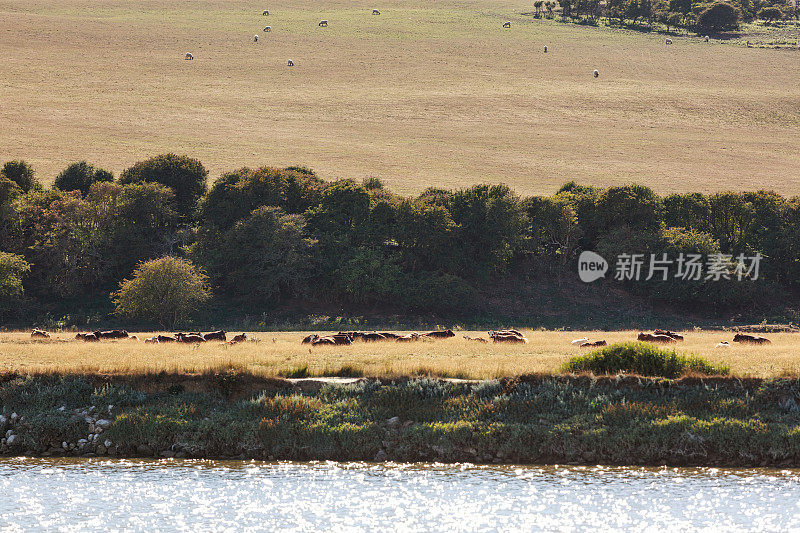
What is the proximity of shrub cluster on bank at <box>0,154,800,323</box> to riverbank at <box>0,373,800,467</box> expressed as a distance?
32.7 m

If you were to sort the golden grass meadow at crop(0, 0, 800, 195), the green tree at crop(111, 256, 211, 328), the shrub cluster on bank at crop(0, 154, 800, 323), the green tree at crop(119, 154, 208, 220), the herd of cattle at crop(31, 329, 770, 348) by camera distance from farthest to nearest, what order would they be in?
the golden grass meadow at crop(0, 0, 800, 195) < the green tree at crop(119, 154, 208, 220) < the shrub cluster on bank at crop(0, 154, 800, 323) < the green tree at crop(111, 256, 211, 328) < the herd of cattle at crop(31, 329, 770, 348)

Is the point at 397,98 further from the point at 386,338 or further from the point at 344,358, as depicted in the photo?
the point at 344,358

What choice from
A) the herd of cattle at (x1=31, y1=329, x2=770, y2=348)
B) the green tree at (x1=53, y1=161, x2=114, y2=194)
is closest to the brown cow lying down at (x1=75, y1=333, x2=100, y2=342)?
the herd of cattle at (x1=31, y1=329, x2=770, y2=348)

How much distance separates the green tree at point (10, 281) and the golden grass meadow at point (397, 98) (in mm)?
22914

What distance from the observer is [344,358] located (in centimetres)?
3200

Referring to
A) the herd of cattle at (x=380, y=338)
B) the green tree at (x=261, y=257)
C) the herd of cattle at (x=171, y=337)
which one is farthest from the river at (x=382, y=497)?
the green tree at (x=261, y=257)

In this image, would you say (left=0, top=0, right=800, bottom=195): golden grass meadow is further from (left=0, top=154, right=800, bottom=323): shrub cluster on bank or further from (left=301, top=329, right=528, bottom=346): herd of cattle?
Answer: (left=301, top=329, right=528, bottom=346): herd of cattle

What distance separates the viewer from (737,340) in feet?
144

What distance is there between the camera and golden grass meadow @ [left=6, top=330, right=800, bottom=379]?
28.8 meters

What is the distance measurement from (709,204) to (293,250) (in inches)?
1343

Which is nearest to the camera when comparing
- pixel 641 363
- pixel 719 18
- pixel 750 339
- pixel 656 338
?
pixel 641 363

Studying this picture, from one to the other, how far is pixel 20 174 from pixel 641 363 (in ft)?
199

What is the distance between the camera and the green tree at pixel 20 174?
7319 centimetres

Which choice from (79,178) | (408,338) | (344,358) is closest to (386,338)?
(408,338)
